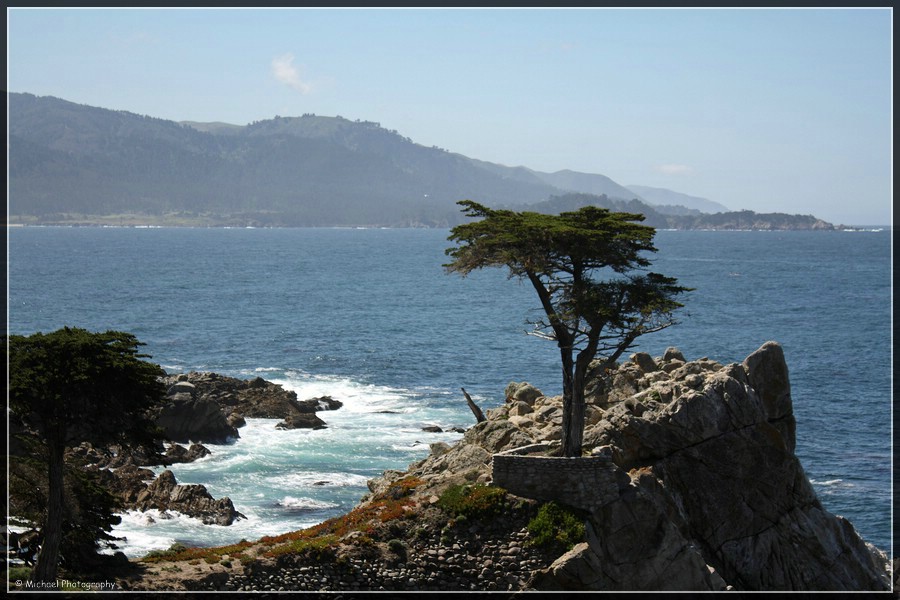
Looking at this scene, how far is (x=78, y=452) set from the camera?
4834 cm

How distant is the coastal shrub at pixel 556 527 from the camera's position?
30203 millimetres

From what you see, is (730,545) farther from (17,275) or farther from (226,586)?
(17,275)

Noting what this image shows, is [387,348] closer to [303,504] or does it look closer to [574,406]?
[303,504]

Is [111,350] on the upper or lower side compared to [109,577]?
upper

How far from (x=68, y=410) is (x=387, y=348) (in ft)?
217

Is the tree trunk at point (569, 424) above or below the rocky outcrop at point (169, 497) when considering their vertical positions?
above

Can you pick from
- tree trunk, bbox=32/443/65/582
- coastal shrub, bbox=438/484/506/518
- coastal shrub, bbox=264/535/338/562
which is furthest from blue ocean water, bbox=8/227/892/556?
coastal shrub, bbox=438/484/506/518

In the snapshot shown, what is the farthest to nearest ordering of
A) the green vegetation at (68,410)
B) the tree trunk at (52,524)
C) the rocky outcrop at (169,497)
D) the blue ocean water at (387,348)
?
the blue ocean water at (387,348), the rocky outcrop at (169,497), the green vegetation at (68,410), the tree trunk at (52,524)

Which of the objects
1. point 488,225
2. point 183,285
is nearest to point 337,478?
point 488,225

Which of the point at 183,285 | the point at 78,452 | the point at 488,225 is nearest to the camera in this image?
the point at 488,225

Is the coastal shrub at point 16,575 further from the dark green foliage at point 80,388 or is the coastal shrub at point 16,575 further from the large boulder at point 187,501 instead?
the large boulder at point 187,501

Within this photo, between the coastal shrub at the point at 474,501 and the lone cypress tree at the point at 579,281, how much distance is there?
333cm

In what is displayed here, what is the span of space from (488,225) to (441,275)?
140284 mm

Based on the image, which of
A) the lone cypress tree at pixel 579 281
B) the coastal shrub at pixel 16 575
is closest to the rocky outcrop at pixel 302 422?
the lone cypress tree at pixel 579 281
